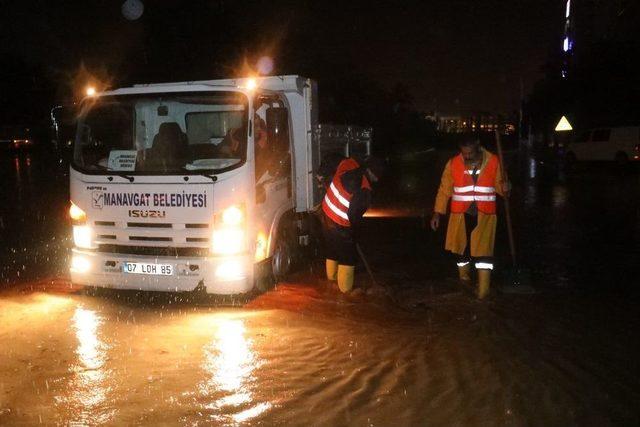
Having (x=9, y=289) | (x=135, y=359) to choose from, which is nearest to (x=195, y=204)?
(x=135, y=359)

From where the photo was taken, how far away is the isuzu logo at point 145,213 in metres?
6.74

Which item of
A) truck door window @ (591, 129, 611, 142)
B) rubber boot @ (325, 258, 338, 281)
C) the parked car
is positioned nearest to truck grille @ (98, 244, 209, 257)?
rubber boot @ (325, 258, 338, 281)

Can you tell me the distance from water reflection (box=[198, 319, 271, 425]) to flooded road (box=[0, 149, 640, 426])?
0.02 metres

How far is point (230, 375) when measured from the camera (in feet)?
16.8

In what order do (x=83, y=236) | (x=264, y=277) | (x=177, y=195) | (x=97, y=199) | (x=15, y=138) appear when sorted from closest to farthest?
(x=177, y=195), (x=97, y=199), (x=83, y=236), (x=264, y=277), (x=15, y=138)

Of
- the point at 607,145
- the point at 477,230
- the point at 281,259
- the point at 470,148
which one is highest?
the point at 607,145

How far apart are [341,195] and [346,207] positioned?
0.48ft

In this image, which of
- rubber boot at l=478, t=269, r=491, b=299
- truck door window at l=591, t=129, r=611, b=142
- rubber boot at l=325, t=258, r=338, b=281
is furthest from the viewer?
truck door window at l=591, t=129, r=611, b=142

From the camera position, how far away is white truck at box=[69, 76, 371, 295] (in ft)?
21.9

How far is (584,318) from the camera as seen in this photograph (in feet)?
21.6

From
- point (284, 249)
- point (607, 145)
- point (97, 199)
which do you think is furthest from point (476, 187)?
point (607, 145)

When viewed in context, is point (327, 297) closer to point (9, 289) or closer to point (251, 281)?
point (251, 281)

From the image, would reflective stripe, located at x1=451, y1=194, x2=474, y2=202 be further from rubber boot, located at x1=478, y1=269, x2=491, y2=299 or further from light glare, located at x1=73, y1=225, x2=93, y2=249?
light glare, located at x1=73, y1=225, x2=93, y2=249

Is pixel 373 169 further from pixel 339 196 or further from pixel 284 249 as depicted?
pixel 284 249
